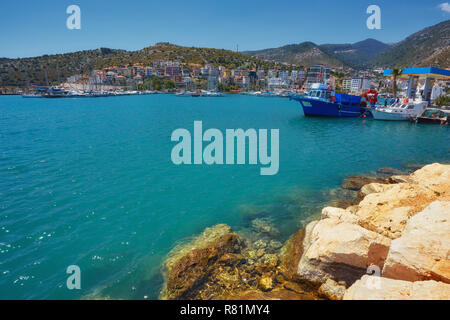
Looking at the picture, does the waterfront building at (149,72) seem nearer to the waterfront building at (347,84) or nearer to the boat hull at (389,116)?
the waterfront building at (347,84)

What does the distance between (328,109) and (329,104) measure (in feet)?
3.75

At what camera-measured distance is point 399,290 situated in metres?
4.32

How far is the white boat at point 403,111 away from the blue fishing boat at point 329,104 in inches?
220

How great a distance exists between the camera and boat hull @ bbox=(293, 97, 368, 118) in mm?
49250

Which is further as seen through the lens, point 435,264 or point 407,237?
point 407,237

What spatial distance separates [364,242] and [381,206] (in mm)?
3193

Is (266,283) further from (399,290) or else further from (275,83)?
(275,83)

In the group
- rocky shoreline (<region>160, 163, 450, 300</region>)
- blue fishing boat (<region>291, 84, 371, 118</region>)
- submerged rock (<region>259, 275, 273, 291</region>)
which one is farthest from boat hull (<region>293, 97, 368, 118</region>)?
submerged rock (<region>259, 275, 273, 291</region>)

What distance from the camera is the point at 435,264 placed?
474 centimetres

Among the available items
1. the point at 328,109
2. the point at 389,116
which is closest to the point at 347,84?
the point at 389,116

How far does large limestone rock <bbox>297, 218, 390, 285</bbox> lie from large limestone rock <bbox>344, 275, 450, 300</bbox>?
1603 mm

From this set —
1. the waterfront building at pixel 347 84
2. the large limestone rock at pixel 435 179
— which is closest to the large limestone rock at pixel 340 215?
the large limestone rock at pixel 435 179
